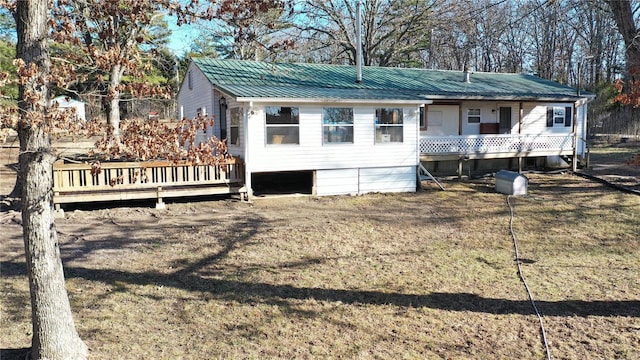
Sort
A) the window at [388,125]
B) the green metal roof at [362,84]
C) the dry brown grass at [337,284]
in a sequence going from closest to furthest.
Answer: the dry brown grass at [337,284], the green metal roof at [362,84], the window at [388,125]

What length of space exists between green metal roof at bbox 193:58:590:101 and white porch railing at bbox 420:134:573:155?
5.61 ft

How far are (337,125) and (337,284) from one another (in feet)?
29.0

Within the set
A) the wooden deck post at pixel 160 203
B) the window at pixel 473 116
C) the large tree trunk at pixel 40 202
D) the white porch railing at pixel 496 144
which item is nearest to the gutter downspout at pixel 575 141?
the white porch railing at pixel 496 144

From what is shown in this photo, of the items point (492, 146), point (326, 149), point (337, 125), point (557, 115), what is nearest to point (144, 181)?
point (326, 149)

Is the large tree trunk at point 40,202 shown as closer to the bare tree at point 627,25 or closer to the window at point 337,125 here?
the bare tree at point 627,25

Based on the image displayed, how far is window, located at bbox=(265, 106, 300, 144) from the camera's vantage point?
48.4 feet

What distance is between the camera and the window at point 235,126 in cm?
1541

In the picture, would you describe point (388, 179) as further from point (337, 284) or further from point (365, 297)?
point (365, 297)

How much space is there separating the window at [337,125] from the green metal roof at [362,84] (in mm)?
482

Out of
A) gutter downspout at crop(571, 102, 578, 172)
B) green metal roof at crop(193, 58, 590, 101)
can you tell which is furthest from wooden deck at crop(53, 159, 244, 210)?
gutter downspout at crop(571, 102, 578, 172)

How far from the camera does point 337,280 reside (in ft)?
25.0

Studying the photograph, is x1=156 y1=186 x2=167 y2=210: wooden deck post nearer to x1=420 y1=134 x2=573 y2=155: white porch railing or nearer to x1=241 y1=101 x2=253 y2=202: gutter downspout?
x1=241 y1=101 x2=253 y2=202: gutter downspout

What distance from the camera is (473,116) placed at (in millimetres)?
22000

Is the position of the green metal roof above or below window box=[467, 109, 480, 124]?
above
